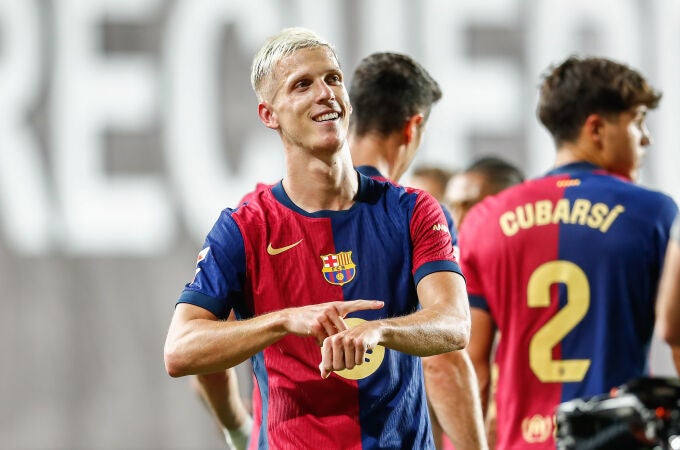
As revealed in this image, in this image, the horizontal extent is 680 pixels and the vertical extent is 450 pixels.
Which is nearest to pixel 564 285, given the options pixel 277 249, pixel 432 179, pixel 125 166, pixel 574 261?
pixel 574 261

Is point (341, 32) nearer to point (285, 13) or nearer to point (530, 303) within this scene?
point (285, 13)

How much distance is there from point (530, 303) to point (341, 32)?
336 cm

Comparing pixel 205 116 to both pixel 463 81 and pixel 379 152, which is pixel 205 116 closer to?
pixel 463 81

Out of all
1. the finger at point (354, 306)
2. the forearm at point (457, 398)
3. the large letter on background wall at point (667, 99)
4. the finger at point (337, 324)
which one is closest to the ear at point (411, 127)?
the forearm at point (457, 398)

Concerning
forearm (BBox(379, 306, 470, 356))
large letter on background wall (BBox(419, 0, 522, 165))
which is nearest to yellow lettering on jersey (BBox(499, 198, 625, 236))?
forearm (BBox(379, 306, 470, 356))

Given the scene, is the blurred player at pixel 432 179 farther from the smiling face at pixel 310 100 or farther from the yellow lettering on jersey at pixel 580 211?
the smiling face at pixel 310 100

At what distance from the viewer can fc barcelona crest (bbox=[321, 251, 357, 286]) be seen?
2.79 metres

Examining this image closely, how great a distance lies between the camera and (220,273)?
2.76 meters

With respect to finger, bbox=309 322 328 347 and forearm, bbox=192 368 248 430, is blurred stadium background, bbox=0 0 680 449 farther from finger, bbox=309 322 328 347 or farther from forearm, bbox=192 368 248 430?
finger, bbox=309 322 328 347

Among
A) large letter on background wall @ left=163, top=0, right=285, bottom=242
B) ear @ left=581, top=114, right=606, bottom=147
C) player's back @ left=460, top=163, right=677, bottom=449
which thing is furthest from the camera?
large letter on background wall @ left=163, top=0, right=285, bottom=242

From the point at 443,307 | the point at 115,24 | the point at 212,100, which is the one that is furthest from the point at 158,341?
the point at 443,307

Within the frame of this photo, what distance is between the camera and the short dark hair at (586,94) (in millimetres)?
3881

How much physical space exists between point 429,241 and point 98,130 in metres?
4.11

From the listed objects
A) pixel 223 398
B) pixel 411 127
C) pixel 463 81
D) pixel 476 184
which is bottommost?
pixel 223 398
